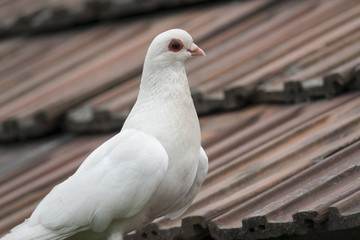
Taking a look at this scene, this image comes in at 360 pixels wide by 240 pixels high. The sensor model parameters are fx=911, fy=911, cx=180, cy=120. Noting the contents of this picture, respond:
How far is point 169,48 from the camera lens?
501cm

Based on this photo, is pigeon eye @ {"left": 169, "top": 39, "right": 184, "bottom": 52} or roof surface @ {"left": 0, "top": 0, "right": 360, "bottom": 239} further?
pigeon eye @ {"left": 169, "top": 39, "right": 184, "bottom": 52}

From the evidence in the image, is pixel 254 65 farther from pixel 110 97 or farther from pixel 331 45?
pixel 110 97

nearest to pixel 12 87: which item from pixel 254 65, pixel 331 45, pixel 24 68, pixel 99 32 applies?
pixel 24 68

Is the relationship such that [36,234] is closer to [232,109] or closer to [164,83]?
[164,83]

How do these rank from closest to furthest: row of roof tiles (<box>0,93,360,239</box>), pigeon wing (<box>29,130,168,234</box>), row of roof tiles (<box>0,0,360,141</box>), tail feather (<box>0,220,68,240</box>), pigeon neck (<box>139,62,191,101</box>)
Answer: row of roof tiles (<box>0,93,360,239</box>) < pigeon wing (<box>29,130,168,234</box>) < tail feather (<box>0,220,68,240</box>) < pigeon neck (<box>139,62,191,101</box>) < row of roof tiles (<box>0,0,360,141</box>)

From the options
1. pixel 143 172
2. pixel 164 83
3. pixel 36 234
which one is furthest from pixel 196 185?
pixel 36 234

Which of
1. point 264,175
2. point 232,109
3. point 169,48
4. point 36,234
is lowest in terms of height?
point 264,175

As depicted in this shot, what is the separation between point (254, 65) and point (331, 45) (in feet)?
2.11

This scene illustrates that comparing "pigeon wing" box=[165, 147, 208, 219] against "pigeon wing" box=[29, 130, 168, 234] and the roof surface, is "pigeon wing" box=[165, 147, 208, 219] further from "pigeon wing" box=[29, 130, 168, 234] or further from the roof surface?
"pigeon wing" box=[29, 130, 168, 234]

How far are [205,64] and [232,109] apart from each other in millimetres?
996

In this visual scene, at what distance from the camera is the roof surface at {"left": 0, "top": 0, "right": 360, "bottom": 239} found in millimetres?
4746

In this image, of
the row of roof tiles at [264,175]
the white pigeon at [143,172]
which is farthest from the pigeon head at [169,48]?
the row of roof tiles at [264,175]

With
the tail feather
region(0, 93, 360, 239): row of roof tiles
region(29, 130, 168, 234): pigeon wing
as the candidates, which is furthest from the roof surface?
the tail feather

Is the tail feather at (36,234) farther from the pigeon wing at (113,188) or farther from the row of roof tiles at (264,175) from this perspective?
the row of roof tiles at (264,175)
